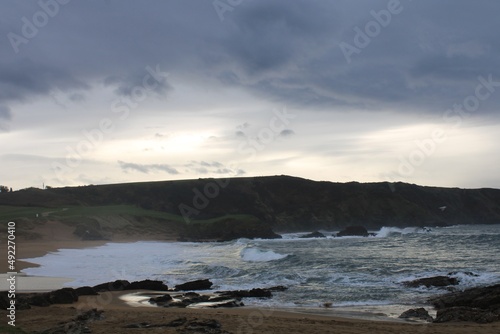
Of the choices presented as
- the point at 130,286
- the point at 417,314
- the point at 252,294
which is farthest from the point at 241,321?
the point at 130,286

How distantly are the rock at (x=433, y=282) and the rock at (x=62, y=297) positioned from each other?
1239cm

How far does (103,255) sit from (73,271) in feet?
33.0

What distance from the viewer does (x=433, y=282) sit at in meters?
20.5

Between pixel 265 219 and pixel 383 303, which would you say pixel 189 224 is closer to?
pixel 265 219

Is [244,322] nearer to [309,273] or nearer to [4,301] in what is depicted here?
[4,301]

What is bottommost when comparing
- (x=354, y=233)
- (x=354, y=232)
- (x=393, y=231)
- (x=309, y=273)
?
(x=309, y=273)

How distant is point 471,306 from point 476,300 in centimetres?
26

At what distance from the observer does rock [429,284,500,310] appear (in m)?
14.8

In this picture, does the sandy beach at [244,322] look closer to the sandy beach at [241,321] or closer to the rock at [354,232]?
the sandy beach at [241,321]

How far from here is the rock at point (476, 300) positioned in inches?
582

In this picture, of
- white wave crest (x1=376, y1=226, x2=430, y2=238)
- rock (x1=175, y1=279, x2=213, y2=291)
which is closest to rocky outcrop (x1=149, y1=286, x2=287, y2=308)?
rock (x1=175, y1=279, x2=213, y2=291)

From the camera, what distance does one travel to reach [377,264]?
92.3 ft

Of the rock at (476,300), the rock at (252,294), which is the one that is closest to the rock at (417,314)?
the rock at (476,300)

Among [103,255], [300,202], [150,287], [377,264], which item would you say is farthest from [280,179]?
[150,287]
